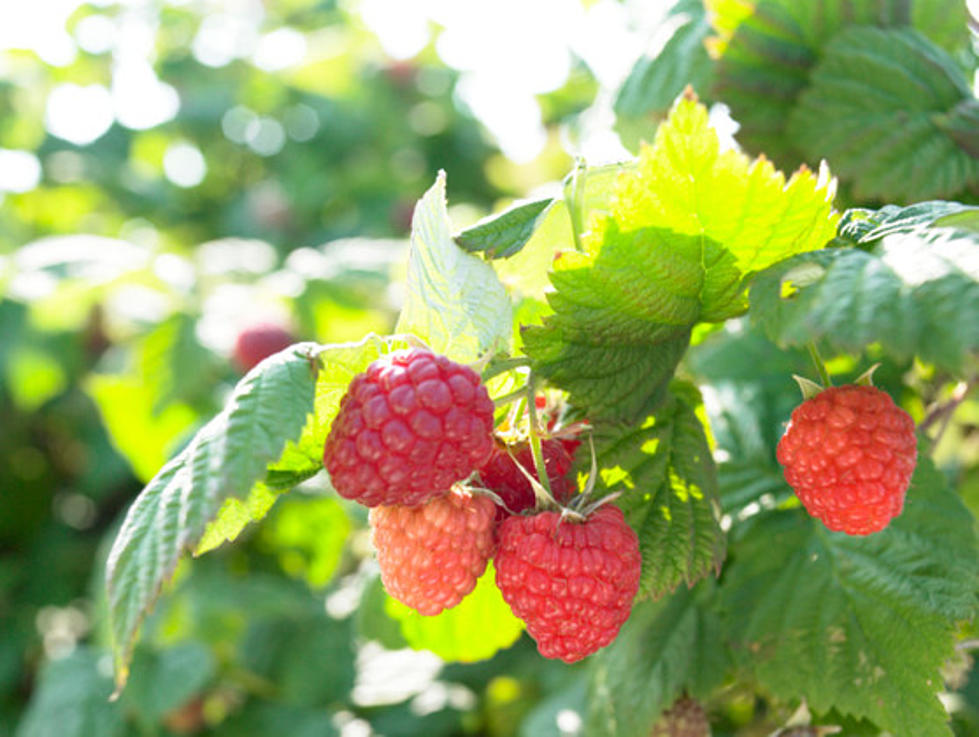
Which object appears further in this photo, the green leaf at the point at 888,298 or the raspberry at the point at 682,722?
the raspberry at the point at 682,722

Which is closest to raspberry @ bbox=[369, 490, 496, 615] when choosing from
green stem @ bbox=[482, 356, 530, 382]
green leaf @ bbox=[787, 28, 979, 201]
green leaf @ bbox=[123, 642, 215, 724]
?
green stem @ bbox=[482, 356, 530, 382]

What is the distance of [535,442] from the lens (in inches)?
31.3

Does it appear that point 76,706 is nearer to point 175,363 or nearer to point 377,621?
point 175,363

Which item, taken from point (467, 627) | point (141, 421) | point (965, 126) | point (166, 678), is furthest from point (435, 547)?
point (141, 421)

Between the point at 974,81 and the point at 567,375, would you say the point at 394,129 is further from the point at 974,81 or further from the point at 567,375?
the point at 567,375

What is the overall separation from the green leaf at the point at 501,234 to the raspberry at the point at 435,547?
21 cm

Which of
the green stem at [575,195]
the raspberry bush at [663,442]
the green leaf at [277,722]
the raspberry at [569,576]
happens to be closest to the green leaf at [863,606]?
the raspberry bush at [663,442]

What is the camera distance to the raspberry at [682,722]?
3.74 feet

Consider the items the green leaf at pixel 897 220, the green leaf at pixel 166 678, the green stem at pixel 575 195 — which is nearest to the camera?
the green leaf at pixel 897 220

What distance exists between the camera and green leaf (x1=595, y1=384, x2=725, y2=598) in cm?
87

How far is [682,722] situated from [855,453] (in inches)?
19.9

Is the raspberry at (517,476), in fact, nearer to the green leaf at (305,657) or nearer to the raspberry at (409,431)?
Answer: the raspberry at (409,431)

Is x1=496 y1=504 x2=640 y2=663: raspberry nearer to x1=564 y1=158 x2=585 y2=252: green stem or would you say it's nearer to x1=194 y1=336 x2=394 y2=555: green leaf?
x1=194 y1=336 x2=394 y2=555: green leaf

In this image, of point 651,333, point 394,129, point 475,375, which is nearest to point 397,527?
point 475,375
